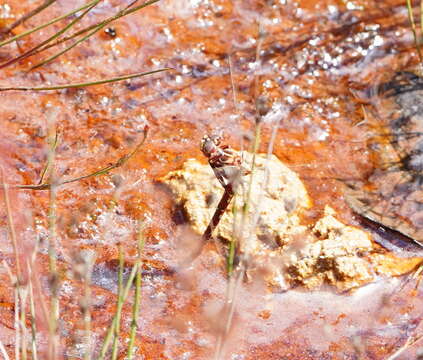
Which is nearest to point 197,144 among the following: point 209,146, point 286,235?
point 286,235

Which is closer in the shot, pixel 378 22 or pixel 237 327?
pixel 237 327

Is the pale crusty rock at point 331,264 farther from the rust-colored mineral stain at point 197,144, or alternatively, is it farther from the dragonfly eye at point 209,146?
the dragonfly eye at point 209,146

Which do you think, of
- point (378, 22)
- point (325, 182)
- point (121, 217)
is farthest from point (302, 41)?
point (121, 217)

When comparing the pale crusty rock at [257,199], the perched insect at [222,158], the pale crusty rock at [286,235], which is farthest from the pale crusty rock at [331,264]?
the perched insect at [222,158]

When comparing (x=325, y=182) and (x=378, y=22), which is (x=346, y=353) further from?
(x=378, y=22)

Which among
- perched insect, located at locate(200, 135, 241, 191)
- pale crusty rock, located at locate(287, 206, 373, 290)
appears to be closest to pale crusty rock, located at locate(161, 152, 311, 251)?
pale crusty rock, located at locate(287, 206, 373, 290)

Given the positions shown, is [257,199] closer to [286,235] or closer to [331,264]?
[286,235]
